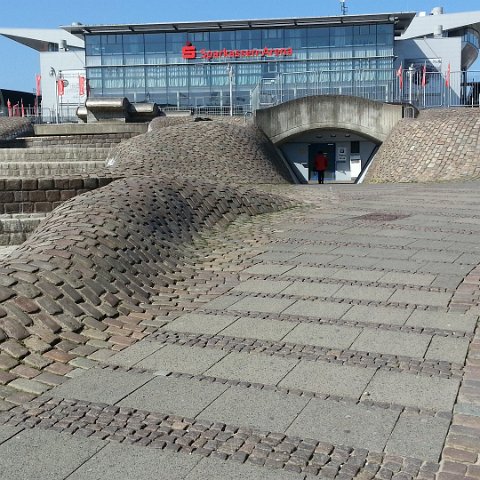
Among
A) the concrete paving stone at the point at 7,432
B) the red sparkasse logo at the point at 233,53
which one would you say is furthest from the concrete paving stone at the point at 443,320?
the red sparkasse logo at the point at 233,53

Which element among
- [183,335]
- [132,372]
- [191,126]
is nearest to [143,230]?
[183,335]

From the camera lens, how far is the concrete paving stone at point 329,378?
4.38m

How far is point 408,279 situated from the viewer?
722 cm

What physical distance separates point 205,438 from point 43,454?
84cm

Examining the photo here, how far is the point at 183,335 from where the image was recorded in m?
5.57

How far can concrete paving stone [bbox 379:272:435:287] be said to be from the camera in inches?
278

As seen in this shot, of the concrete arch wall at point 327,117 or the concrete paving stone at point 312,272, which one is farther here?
the concrete arch wall at point 327,117

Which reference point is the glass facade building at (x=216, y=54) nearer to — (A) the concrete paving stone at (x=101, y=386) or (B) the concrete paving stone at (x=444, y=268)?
(B) the concrete paving stone at (x=444, y=268)

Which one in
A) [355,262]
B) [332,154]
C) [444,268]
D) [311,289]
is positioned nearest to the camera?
[311,289]

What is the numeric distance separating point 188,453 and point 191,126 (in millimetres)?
18198

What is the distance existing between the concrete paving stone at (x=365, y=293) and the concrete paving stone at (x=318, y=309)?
0.30 m

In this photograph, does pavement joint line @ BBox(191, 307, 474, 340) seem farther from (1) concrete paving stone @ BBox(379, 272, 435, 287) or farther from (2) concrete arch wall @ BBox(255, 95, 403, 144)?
(2) concrete arch wall @ BBox(255, 95, 403, 144)

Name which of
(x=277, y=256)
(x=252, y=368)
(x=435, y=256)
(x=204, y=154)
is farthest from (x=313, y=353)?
(x=204, y=154)

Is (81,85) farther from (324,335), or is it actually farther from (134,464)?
(134,464)
